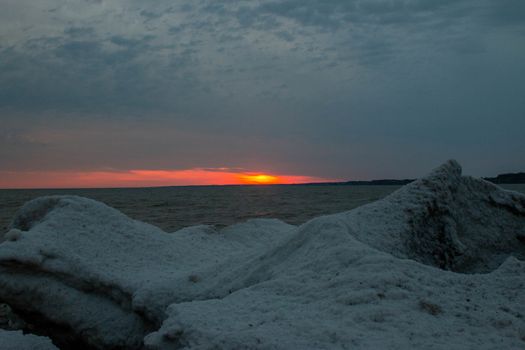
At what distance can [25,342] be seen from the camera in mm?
5680

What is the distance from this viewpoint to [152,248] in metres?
5.44

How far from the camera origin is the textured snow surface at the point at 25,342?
215 inches

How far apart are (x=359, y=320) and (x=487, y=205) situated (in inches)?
121

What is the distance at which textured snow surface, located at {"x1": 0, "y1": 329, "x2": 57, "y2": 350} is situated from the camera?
547cm

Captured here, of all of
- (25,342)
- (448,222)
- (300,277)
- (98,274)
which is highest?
(448,222)

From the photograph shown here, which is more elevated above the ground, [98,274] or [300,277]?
[300,277]

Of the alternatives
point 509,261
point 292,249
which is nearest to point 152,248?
point 292,249

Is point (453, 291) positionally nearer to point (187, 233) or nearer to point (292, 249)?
point (292, 249)

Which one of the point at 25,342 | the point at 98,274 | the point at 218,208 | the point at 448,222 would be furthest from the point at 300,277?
the point at 218,208

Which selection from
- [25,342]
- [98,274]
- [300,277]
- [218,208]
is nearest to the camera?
[300,277]

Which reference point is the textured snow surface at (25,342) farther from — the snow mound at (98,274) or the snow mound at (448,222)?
the snow mound at (448,222)

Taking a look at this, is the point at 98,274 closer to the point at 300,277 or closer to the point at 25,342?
the point at 25,342

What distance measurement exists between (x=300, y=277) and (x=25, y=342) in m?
4.10

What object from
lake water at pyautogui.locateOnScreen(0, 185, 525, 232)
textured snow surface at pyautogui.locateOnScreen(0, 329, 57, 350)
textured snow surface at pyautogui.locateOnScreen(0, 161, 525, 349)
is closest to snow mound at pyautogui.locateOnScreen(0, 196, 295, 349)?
textured snow surface at pyautogui.locateOnScreen(0, 161, 525, 349)
